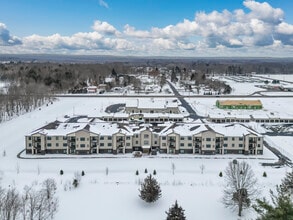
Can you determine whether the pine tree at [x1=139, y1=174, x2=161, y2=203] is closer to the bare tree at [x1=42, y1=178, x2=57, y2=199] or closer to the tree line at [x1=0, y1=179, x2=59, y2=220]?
the tree line at [x1=0, y1=179, x2=59, y2=220]

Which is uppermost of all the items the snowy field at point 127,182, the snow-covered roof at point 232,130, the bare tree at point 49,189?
the snow-covered roof at point 232,130

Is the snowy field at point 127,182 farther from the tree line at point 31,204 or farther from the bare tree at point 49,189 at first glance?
the tree line at point 31,204

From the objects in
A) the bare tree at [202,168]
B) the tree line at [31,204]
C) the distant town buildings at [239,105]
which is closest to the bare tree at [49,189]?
the tree line at [31,204]

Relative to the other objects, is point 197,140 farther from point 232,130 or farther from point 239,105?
point 239,105

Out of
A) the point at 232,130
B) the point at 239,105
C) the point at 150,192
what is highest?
the point at 232,130

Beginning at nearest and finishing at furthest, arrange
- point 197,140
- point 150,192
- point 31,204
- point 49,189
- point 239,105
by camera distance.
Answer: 1. point 31,204
2. point 150,192
3. point 49,189
4. point 197,140
5. point 239,105

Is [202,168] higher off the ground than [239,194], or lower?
lower

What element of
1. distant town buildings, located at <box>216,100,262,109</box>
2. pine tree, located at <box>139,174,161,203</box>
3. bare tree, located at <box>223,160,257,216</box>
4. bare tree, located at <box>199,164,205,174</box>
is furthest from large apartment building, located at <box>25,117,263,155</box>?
distant town buildings, located at <box>216,100,262,109</box>

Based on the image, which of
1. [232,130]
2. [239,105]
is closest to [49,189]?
[232,130]
